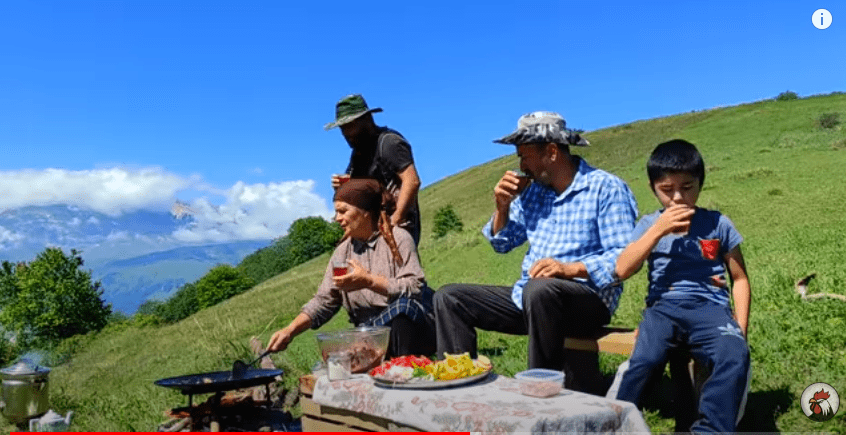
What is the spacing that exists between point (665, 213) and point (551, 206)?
0.94 meters

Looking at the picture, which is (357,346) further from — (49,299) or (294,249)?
(49,299)

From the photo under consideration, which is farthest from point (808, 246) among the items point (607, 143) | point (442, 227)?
point (607, 143)

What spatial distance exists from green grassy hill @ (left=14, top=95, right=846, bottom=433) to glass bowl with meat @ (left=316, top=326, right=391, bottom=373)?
1653 mm

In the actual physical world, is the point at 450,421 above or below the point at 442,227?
below

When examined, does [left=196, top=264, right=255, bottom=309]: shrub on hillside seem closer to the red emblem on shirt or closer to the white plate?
the white plate

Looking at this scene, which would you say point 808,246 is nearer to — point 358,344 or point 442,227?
point 358,344

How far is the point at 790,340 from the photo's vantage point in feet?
18.8

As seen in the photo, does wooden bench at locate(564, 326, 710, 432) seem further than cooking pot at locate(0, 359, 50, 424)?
No

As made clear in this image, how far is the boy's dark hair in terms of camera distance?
155 inches

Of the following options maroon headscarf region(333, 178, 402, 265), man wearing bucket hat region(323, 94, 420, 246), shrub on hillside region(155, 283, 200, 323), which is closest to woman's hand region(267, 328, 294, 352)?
maroon headscarf region(333, 178, 402, 265)

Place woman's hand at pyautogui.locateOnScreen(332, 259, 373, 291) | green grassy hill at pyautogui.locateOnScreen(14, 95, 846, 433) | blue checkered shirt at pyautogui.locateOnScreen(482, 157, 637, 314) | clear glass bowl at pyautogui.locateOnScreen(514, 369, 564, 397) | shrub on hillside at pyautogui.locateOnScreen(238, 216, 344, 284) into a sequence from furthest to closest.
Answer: shrub on hillside at pyautogui.locateOnScreen(238, 216, 344, 284) < green grassy hill at pyautogui.locateOnScreen(14, 95, 846, 433) < woman's hand at pyautogui.locateOnScreen(332, 259, 373, 291) < blue checkered shirt at pyautogui.locateOnScreen(482, 157, 637, 314) < clear glass bowl at pyautogui.locateOnScreen(514, 369, 564, 397)

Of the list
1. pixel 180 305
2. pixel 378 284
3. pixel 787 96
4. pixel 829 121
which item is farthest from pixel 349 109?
pixel 180 305

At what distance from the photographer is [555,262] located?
422cm

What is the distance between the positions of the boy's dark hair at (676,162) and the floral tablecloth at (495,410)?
1.25 m
